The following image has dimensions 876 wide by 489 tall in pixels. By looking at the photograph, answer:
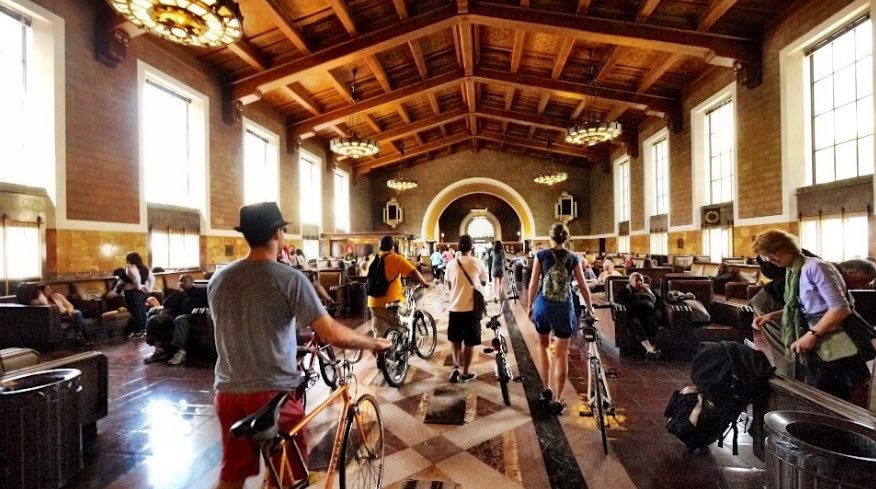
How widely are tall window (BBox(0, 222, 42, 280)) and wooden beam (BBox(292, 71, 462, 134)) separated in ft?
27.9

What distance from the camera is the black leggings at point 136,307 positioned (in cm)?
651

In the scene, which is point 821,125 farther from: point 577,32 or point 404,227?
point 404,227

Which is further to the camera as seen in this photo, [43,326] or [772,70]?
[772,70]

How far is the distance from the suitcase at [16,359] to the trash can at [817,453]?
13.8ft

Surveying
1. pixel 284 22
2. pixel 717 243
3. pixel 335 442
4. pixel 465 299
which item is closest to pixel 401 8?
pixel 284 22

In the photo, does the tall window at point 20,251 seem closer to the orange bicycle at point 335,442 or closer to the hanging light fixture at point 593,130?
the orange bicycle at point 335,442

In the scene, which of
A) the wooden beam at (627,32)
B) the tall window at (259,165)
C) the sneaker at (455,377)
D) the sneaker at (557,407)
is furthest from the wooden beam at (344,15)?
the sneaker at (557,407)

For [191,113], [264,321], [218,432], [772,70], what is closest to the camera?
[264,321]

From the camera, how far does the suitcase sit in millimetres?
2717

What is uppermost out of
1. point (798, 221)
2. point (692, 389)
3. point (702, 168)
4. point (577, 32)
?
point (577, 32)

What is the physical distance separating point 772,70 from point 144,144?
40.8 ft

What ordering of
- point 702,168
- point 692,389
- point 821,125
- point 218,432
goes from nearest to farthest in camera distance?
point 692,389
point 218,432
point 821,125
point 702,168

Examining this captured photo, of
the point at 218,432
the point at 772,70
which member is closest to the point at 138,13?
the point at 218,432

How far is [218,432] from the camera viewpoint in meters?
3.17
